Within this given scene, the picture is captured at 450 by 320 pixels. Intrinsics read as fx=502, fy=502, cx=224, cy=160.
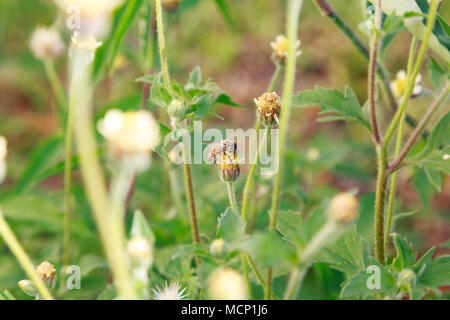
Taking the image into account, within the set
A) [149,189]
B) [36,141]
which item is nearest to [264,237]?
[149,189]

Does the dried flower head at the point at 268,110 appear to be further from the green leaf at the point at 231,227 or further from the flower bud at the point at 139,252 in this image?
the flower bud at the point at 139,252

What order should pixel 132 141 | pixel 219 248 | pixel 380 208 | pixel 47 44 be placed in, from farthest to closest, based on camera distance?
1. pixel 47 44
2. pixel 380 208
3. pixel 219 248
4. pixel 132 141

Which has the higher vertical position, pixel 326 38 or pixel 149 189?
pixel 326 38

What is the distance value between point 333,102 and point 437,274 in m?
0.22

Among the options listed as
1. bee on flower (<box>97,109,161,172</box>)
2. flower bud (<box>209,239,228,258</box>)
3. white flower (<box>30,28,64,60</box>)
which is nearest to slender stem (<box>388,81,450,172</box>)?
flower bud (<box>209,239,228,258</box>)

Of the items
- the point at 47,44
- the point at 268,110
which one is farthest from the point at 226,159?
the point at 47,44

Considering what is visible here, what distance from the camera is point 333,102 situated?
1.93ft

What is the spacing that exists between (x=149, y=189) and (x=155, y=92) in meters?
0.55

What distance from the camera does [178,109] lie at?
0.56 m

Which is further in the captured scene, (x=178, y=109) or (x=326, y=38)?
(x=326, y=38)

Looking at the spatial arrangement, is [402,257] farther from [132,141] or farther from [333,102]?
[132,141]
